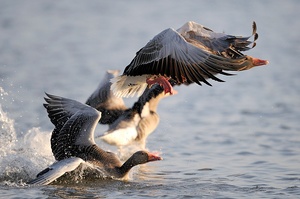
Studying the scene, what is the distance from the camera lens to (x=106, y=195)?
825 centimetres

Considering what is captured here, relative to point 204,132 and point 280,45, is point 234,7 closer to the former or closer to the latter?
point 280,45

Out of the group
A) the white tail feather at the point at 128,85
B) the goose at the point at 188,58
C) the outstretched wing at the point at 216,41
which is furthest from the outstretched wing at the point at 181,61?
the white tail feather at the point at 128,85

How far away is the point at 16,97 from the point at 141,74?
5.01 meters

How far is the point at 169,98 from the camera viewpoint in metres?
13.6

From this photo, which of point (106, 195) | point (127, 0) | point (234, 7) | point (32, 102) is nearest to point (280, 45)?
point (234, 7)

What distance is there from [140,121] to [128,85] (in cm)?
212

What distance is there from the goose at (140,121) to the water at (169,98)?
280 millimetres

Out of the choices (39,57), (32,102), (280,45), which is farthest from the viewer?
(280,45)

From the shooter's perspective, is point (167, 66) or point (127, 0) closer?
point (167, 66)

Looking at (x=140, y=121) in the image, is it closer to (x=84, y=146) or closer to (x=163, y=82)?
(x=84, y=146)

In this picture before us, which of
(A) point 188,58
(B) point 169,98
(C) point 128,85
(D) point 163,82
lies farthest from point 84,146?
(B) point 169,98

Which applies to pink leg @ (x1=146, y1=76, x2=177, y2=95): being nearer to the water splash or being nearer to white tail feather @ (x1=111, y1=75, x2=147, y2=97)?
white tail feather @ (x1=111, y1=75, x2=147, y2=97)

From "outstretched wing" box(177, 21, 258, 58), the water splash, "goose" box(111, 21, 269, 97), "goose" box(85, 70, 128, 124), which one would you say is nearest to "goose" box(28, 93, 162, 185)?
A: the water splash

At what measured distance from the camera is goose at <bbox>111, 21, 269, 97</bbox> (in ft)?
25.6
